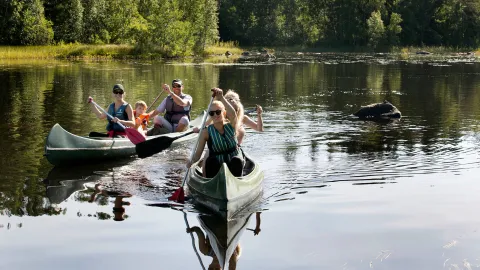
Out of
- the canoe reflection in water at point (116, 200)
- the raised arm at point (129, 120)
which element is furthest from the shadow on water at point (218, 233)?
the raised arm at point (129, 120)

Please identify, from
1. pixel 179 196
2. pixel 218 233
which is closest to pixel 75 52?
pixel 179 196

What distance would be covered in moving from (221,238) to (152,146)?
440cm

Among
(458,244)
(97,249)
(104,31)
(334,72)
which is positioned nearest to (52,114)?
(97,249)

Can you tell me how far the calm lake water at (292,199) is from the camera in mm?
6723

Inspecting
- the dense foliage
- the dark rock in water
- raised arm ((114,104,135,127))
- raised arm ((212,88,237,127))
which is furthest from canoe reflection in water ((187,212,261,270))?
the dense foliage

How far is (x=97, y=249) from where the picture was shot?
6891mm

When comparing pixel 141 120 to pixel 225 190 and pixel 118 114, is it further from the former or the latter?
pixel 225 190

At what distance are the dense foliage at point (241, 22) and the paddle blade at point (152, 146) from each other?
41929mm

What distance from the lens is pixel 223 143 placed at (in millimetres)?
8828

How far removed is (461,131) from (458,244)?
9.38 meters

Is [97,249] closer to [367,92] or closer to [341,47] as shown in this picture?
[367,92]

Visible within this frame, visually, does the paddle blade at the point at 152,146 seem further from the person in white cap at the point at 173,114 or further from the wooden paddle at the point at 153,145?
the person in white cap at the point at 173,114

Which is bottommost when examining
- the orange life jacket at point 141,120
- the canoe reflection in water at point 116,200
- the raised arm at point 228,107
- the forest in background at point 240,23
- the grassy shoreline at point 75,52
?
the canoe reflection in water at point 116,200

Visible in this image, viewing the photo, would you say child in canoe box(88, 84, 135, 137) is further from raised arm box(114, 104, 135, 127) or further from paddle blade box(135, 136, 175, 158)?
paddle blade box(135, 136, 175, 158)
